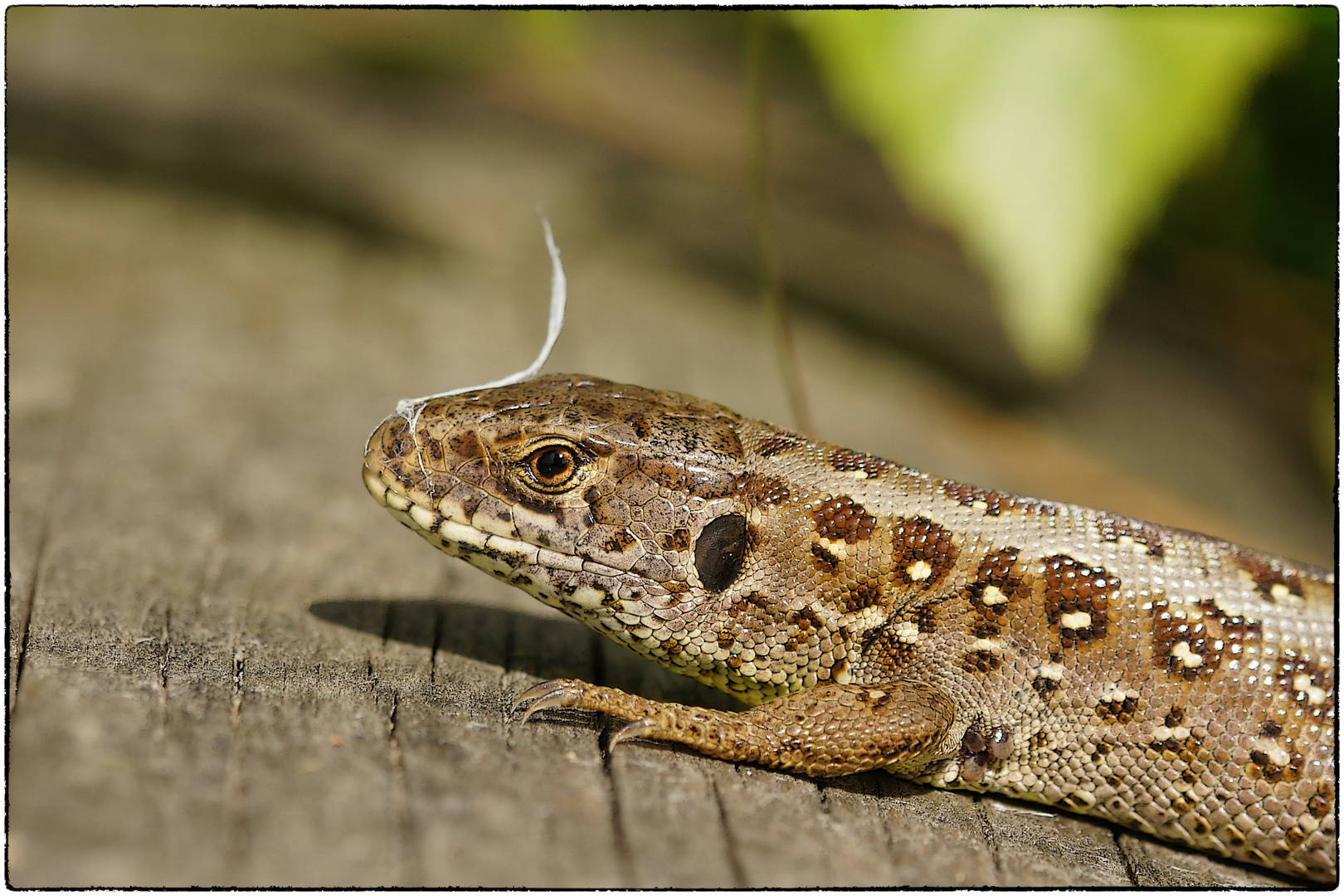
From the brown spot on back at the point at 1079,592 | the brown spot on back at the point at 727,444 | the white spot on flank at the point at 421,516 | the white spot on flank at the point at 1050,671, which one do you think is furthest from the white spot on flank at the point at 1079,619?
the white spot on flank at the point at 421,516

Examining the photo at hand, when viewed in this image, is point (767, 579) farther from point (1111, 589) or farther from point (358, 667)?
point (358, 667)

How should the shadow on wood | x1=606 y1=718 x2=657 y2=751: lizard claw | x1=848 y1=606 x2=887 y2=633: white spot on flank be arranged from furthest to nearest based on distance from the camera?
1. x1=848 y1=606 x2=887 y2=633: white spot on flank
2. the shadow on wood
3. x1=606 y1=718 x2=657 y2=751: lizard claw

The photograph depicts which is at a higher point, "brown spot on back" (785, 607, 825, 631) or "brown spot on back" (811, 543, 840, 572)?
"brown spot on back" (811, 543, 840, 572)

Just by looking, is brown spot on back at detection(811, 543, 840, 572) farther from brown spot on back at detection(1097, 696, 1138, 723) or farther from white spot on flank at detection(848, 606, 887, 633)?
brown spot on back at detection(1097, 696, 1138, 723)

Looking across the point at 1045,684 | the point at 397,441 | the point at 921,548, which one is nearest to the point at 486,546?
the point at 397,441

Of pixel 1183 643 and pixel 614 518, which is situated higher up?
pixel 614 518

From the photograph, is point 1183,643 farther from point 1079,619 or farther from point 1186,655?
point 1079,619

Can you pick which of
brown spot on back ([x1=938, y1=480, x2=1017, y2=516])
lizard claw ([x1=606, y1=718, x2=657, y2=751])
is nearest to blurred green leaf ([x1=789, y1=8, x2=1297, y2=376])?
brown spot on back ([x1=938, y1=480, x2=1017, y2=516])
